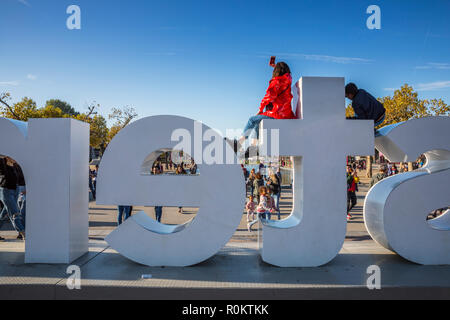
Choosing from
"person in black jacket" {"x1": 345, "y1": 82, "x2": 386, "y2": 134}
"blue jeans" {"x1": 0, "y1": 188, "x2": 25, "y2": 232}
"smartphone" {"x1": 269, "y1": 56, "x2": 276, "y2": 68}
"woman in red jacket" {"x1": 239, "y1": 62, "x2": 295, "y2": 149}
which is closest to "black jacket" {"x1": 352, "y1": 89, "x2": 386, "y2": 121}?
"person in black jacket" {"x1": 345, "y1": 82, "x2": 386, "y2": 134}

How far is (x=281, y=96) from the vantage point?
4.85m

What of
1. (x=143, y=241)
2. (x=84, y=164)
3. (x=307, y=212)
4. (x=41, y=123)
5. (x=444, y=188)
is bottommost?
(x=143, y=241)

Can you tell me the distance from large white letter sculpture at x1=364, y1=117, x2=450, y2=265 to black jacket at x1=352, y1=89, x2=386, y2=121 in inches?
13.6

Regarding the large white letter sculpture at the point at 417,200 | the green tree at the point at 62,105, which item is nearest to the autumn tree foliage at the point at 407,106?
the large white letter sculpture at the point at 417,200

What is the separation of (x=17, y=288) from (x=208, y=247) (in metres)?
2.42

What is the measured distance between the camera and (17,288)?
375 centimetres

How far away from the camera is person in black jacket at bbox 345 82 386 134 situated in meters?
4.85

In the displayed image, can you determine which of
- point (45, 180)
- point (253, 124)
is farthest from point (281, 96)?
point (45, 180)

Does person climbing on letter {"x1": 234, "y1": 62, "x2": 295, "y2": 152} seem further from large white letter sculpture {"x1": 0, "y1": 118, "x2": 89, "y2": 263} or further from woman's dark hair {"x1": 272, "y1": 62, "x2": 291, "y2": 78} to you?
large white letter sculpture {"x1": 0, "y1": 118, "x2": 89, "y2": 263}

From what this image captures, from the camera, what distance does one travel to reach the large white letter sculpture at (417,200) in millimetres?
4582

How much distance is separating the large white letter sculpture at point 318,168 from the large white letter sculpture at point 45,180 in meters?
3.00

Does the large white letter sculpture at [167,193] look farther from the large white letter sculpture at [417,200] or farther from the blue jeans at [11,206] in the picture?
the blue jeans at [11,206]
